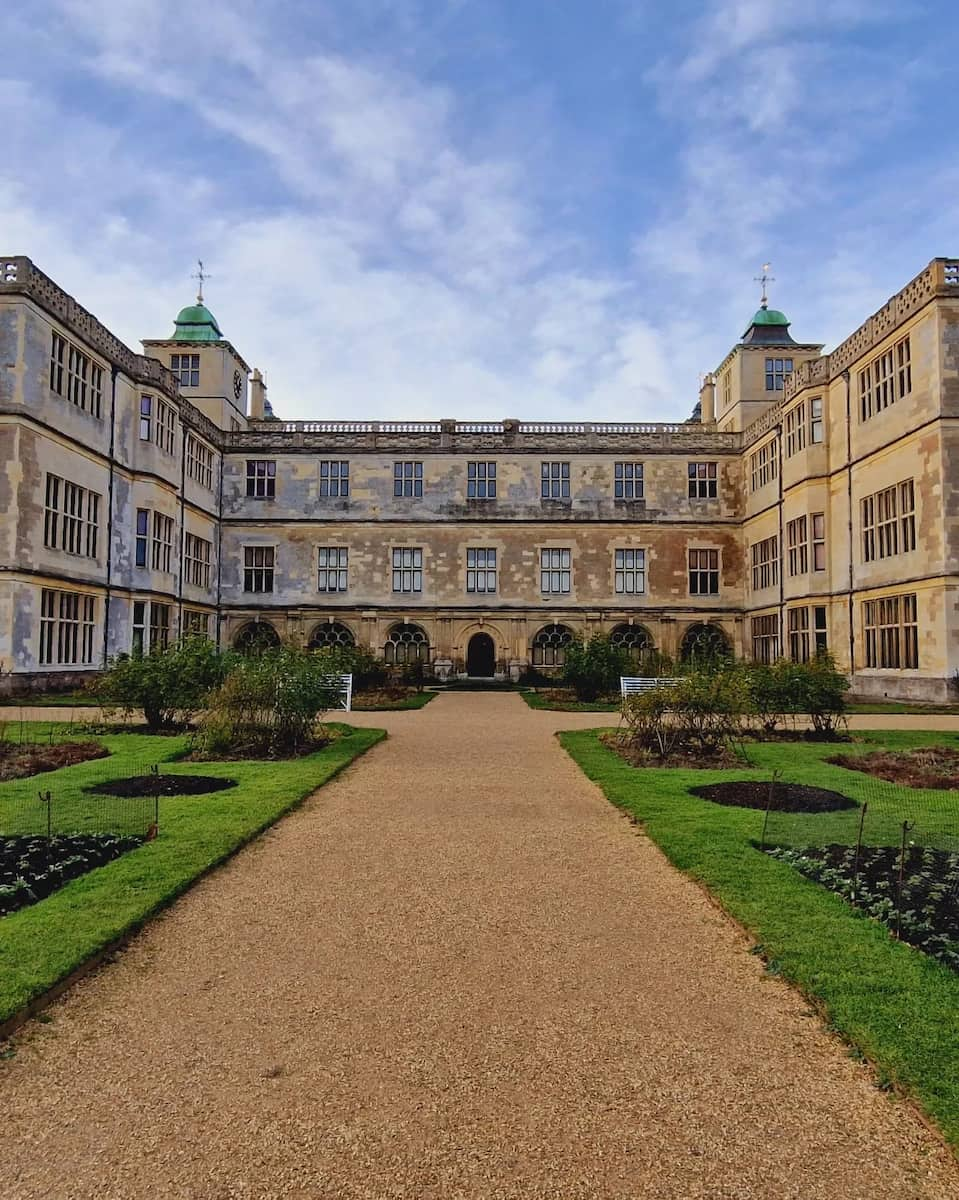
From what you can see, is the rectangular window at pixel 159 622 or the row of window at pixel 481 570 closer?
the rectangular window at pixel 159 622

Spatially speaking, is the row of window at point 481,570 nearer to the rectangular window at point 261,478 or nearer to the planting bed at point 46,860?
the rectangular window at point 261,478

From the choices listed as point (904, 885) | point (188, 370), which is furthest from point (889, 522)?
point (188, 370)

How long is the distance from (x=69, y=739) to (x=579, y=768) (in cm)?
769

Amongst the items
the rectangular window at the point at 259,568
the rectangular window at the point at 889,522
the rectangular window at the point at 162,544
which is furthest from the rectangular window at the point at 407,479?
the rectangular window at the point at 889,522

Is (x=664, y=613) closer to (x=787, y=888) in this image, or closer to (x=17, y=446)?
(x=17, y=446)

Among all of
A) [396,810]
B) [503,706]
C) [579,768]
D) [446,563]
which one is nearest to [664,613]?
[446,563]

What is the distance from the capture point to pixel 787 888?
5.50 meters

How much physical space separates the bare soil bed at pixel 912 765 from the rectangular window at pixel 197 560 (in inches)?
956

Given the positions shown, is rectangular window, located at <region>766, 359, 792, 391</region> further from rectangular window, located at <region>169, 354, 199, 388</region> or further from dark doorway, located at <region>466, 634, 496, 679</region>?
rectangular window, located at <region>169, 354, 199, 388</region>

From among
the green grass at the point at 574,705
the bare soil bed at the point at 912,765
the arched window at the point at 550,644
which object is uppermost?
the arched window at the point at 550,644

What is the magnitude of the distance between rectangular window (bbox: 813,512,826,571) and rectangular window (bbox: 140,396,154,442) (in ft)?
68.5

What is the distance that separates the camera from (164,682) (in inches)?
527

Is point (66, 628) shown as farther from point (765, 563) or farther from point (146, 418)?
point (765, 563)

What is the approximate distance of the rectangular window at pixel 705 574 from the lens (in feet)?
108
